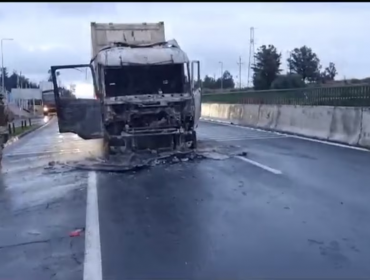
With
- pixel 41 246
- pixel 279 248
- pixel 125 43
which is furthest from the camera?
pixel 125 43

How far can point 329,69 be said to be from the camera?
9762cm

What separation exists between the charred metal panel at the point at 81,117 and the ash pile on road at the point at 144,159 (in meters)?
0.76

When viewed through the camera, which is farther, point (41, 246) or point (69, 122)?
point (69, 122)

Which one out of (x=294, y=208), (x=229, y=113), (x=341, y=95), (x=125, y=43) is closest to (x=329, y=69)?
(x=229, y=113)

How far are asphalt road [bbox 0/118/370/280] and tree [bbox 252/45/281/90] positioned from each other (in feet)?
227

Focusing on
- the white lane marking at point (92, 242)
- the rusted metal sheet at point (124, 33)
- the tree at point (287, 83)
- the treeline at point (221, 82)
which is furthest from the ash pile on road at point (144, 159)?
the treeline at point (221, 82)

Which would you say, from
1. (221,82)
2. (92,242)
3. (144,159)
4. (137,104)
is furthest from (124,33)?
(221,82)

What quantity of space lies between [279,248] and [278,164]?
7.57 meters

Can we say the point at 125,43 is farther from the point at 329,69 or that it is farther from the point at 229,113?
the point at 329,69

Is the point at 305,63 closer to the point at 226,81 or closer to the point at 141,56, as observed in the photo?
the point at 226,81

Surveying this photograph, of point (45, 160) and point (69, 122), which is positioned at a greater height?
point (69, 122)

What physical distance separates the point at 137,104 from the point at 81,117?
1567mm

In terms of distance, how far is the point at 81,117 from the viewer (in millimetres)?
16281

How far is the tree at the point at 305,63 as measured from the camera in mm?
90812
